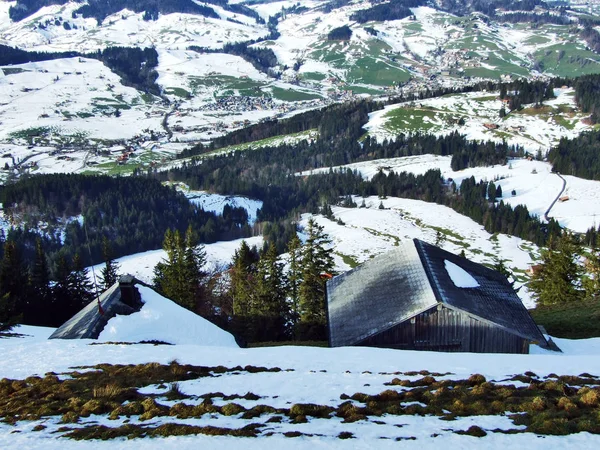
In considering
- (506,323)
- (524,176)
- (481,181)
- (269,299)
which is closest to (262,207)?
(481,181)

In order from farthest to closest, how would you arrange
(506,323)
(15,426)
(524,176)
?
(524,176) < (506,323) < (15,426)

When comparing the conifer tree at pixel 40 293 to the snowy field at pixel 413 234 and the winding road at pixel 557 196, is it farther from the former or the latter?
the winding road at pixel 557 196

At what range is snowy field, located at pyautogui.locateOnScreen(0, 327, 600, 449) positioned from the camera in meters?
13.2

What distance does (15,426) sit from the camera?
580 inches

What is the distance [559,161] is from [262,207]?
321ft

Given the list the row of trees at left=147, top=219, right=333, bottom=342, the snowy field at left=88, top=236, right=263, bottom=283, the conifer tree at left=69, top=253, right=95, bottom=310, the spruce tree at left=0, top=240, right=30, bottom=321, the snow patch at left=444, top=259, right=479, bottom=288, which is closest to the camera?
the snow patch at left=444, top=259, right=479, bottom=288

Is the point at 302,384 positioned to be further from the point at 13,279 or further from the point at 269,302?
the point at 13,279

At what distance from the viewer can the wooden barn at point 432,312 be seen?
3234cm


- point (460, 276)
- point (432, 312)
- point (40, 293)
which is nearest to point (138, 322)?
point (432, 312)

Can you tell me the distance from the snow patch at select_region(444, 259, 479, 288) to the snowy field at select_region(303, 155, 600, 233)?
289 ft

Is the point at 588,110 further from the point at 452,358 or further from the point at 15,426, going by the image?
the point at 15,426

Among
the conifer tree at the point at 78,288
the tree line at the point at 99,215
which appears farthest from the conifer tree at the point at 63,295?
the tree line at the point at 99,215

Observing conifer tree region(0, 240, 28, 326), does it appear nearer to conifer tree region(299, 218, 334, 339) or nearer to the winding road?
conifer tree region(299, 218, 334, 339)

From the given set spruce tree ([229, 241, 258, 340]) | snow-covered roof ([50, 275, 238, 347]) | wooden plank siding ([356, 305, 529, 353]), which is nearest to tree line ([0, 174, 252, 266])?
spruce tree ([229, 241, 258, 340])
